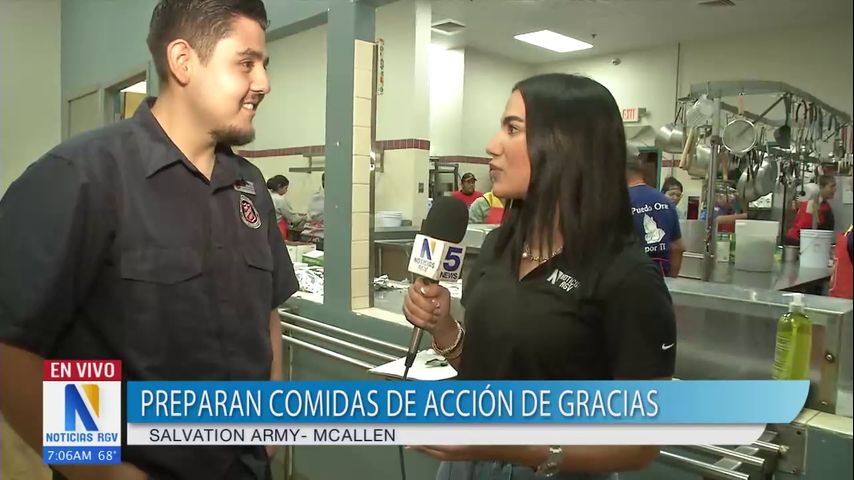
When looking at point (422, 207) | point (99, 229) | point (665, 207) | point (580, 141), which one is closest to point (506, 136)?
point (580, 141)

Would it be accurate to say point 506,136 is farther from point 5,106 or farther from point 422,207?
point 422,207

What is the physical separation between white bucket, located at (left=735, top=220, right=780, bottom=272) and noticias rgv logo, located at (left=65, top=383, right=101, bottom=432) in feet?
7.80

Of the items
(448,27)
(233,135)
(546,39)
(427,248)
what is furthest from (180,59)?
(448,27)

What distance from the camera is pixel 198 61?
0.67 meters

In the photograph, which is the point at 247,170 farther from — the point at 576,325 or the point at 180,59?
the point at 576,325

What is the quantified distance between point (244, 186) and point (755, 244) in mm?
2256

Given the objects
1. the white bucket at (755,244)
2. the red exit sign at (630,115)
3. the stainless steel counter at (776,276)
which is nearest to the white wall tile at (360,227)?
the red exit sign at (630,115)

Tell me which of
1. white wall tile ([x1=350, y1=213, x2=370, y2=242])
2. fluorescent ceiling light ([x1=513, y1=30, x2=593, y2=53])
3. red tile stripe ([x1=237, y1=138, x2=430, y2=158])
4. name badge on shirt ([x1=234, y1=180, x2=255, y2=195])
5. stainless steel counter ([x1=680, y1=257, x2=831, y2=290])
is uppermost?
fluorescent ceiling light ([x1=513, y1=30, x2=593, y2=53])

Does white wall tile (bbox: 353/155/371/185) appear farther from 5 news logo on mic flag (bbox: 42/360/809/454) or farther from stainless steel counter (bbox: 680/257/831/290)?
stainless steel counter (bbox: 680/257/831/290)

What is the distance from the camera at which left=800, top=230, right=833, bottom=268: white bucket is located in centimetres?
222

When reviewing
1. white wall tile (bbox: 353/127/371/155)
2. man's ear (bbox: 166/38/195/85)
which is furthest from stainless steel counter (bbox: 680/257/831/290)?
man's ear (bbox: 166/38/195/85)

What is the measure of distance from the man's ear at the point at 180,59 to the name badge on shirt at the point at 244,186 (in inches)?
5.8

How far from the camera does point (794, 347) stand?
0.91m

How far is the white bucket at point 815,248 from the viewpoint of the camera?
2222 millimetres
